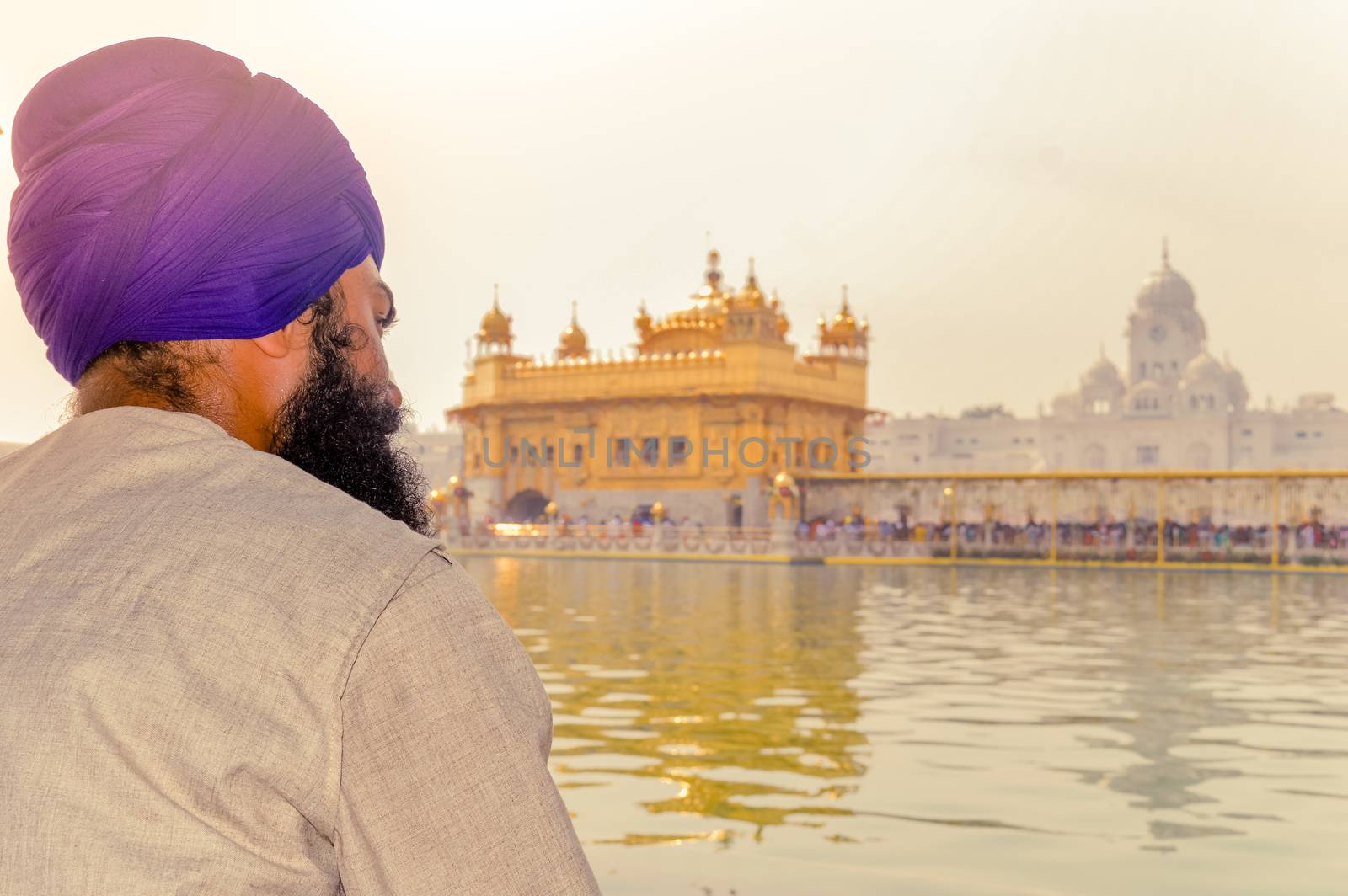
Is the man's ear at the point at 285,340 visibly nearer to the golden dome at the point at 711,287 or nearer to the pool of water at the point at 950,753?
the pool of water at the point at 950,753

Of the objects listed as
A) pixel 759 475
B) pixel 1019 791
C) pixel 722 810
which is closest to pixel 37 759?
pixel 722 810

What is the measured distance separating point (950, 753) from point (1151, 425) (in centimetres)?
7258

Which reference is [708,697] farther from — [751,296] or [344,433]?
[751,296]

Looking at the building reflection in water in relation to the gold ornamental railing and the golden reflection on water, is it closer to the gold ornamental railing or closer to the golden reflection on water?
the golden reflection on water

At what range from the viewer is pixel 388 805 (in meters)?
0.91

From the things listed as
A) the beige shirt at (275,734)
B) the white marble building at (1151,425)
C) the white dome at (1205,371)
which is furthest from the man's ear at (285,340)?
the white dome at (1205,371)

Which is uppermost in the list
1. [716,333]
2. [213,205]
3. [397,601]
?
[716,333]

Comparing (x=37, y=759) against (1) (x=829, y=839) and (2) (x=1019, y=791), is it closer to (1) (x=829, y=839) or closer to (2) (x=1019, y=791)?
(1) (x=829, y=839)

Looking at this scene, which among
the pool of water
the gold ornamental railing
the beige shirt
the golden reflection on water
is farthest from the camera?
the gold ornamental railing

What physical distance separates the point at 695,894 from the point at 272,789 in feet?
11.7

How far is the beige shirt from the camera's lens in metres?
0.91

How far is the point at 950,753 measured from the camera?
696 centimetres

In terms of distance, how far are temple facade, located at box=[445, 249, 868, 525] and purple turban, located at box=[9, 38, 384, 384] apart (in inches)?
1533

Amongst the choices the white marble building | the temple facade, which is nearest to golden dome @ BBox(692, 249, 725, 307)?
the temple facade
